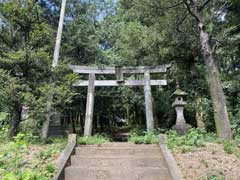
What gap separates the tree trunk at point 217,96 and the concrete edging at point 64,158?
4249 millimetres

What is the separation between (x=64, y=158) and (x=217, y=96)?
490cm

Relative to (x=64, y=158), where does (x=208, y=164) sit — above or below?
below

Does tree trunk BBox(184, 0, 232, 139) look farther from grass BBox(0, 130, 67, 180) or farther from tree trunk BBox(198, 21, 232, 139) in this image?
grass BBox(0, 130, 67, 180)

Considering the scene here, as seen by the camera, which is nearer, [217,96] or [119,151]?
[119,151]

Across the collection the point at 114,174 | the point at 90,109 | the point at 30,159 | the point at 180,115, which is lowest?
the point at 114,174

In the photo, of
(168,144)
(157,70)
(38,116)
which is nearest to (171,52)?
(157,70)

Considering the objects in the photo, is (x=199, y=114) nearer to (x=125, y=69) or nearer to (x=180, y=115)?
(x=180, y=115)

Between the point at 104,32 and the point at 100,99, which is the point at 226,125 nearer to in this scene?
the point at 100,99

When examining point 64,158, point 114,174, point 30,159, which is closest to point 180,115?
point 114,174

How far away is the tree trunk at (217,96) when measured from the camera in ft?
24.3

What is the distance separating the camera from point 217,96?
768 centimetres

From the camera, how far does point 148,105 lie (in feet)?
33.9

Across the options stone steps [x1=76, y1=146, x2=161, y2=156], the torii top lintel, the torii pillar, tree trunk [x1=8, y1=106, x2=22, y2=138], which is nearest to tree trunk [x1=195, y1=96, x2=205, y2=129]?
the torii top lintel

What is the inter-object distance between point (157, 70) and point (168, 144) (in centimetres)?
479
